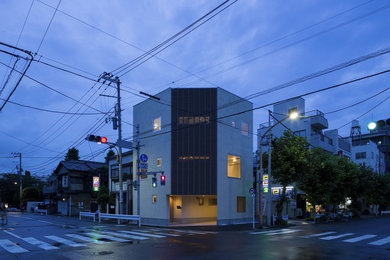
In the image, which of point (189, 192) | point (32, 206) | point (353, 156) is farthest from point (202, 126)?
point (32, 206)

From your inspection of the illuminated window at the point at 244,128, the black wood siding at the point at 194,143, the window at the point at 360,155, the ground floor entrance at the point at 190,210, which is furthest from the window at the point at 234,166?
the window at the point at 360,155

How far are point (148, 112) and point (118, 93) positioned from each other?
3.47 meters

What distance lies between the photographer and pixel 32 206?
6575 cm

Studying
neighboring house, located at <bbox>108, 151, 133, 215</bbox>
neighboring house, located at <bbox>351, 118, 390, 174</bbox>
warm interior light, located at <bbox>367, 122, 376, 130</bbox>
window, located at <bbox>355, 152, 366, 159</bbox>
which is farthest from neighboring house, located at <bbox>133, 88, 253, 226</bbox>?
neighboring house, located at <bbox>351, 118, 390, 174</bbox>

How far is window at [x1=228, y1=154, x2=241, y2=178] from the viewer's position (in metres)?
28.5

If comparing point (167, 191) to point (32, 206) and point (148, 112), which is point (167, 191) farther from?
point (32, 206)

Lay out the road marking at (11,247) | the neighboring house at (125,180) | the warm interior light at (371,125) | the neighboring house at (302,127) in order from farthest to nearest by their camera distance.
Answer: the neighboring house at (302,127), the neighboring house at (125,180), the road marking at (11,247), the warm interior light at (371,125)

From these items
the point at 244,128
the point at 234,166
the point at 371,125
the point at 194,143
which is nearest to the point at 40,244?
the point at 371,125

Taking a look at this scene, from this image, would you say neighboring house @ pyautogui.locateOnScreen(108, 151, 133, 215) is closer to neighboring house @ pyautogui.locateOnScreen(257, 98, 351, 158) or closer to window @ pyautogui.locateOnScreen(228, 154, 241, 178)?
window @ pyautogui.locateOnScreen(228, 154, 241, 178)

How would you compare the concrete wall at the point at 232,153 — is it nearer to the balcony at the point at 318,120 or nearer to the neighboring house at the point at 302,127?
the neighboring house at the point at 302,127

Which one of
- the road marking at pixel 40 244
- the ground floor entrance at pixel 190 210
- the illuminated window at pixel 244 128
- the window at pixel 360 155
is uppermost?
the illuminated window at pixel 244 128

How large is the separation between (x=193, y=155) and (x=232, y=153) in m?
3.88

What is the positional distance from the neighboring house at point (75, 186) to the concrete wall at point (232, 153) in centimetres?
2696

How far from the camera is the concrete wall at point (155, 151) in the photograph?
26844mm
